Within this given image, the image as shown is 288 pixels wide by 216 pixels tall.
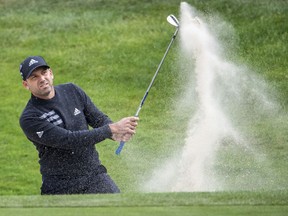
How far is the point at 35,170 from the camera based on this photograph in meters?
10.7

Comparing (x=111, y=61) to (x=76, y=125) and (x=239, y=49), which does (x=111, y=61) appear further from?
(x=76, y=125)

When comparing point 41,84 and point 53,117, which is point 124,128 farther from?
→ point 41,84

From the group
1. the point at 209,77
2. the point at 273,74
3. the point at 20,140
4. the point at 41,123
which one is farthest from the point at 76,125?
the point at 273,74

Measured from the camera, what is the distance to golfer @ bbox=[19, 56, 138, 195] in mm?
6340

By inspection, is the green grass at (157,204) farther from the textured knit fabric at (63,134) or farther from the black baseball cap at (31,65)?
the black baseball cap at (31,65)

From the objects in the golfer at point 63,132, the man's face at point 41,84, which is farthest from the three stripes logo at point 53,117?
the man's face at point 41,84

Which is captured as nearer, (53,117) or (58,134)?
(58,134)

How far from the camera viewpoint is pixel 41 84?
6.43m

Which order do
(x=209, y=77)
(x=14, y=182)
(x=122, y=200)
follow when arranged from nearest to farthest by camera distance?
(x=122, y=200) < (x=209, y=77) < (x=14, y=182)

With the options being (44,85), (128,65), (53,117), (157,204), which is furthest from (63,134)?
(128,65)

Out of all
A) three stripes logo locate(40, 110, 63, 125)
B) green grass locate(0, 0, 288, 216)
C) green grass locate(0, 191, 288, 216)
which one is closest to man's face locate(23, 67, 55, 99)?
three stripes logo locate(40, 110, 63, 125)

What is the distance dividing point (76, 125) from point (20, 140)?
4955mm

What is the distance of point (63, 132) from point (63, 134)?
1cm

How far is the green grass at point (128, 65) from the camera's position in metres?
10.4
